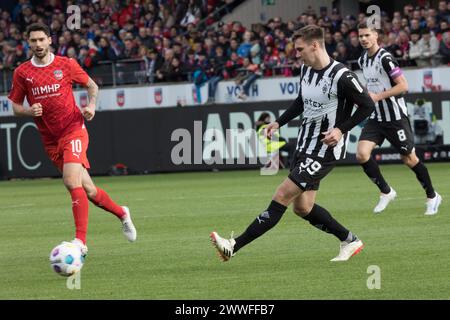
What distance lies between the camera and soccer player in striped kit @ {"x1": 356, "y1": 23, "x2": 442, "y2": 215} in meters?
14.8

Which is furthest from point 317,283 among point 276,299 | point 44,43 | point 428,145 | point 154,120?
point 154,120

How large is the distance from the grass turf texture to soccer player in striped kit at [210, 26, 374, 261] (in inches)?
17.7

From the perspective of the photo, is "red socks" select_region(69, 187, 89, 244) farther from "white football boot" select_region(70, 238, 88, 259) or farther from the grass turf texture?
the grass turf texture

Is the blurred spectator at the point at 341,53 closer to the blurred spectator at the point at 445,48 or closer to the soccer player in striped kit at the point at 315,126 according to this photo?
the blurred spectator at the point at 445,48

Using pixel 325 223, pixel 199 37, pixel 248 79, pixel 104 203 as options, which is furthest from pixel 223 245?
pixel 199 37

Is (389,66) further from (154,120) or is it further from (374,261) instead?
(154,120)

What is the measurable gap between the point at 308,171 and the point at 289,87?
1901cm

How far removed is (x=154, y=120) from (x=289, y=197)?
19.8 m

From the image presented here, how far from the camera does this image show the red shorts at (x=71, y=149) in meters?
11.3

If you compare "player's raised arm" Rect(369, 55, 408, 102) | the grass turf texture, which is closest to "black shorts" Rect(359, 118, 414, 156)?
"player's raised arm" Rect(369, 55, 408, 102)

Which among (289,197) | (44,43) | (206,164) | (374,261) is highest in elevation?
(44,43)

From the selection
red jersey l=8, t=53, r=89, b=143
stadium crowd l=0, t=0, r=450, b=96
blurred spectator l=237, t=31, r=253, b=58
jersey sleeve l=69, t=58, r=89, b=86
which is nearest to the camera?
red jersey l=8, t=53, r=89, b=143

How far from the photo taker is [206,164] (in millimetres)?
28953

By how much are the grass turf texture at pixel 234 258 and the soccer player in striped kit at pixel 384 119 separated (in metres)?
0.51
